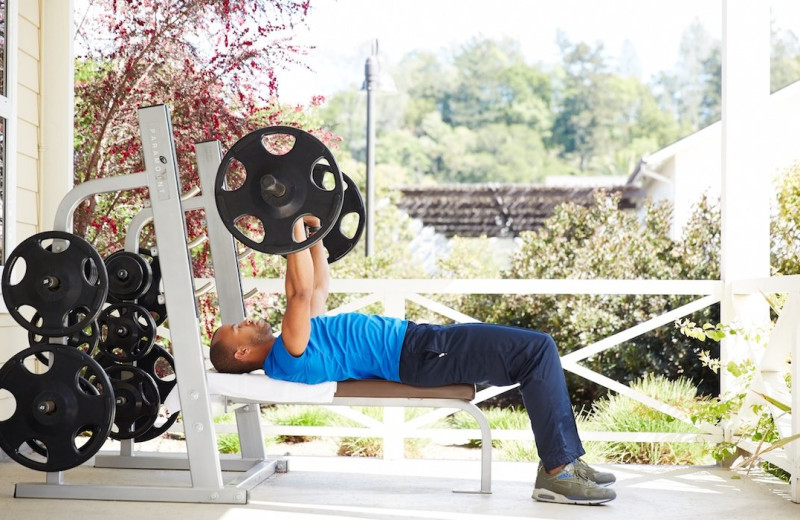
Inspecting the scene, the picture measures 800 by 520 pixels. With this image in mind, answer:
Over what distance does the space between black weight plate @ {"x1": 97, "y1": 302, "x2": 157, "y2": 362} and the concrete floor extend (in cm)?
54

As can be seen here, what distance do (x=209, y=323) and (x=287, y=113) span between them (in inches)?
66.6

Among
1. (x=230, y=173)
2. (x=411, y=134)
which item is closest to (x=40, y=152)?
(x=230, y=173)

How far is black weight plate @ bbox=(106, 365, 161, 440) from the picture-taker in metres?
3.69

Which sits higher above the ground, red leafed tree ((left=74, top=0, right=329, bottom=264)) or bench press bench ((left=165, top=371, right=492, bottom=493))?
red leafed tree ((left=74, top=0, right=329, bottom=264))

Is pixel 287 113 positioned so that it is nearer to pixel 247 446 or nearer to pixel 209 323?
pixel 209 323

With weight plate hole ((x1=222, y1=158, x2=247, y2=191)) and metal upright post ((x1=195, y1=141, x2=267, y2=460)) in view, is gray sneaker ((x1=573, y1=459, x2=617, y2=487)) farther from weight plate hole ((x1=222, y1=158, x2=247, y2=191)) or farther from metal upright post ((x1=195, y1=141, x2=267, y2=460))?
weight plate hole ((x1=222, y1=158, x2=247, y2=191))

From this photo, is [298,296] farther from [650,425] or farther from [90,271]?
[650,425]

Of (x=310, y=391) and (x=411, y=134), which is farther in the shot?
(x=411, y=134)

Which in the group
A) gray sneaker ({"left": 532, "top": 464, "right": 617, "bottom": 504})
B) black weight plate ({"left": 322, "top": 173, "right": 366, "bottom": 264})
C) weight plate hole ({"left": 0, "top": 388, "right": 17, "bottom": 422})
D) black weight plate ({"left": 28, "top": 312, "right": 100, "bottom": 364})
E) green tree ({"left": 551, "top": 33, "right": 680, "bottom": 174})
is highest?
green tree ({"left": 551, "top": 33, "right": 680, "bottom": 174})

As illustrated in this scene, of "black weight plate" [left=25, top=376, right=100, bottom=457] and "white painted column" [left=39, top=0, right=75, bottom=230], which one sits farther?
"white painted column" [left=39, top=0, right=75, bottom=230]

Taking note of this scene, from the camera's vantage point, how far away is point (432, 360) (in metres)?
3.39

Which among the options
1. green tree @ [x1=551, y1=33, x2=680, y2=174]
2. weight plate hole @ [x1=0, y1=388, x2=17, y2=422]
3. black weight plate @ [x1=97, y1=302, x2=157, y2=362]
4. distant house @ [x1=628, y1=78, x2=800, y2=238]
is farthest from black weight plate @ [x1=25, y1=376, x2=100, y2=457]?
green tree @ [x1=551, y1=33, x2=680, y2=174]

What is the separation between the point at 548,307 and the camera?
712 cm

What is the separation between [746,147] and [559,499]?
205 centimetres
